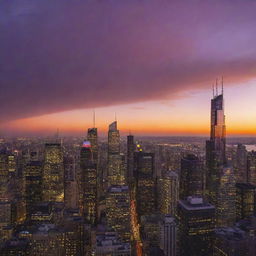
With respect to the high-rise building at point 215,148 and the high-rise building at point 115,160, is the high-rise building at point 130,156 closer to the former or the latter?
the high-rise building at point 115,160

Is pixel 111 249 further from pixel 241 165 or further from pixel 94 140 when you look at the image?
pixel 94 140

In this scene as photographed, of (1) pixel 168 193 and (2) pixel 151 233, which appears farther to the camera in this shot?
(1) pixel 168 193

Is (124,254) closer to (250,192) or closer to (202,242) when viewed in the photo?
(202,242)

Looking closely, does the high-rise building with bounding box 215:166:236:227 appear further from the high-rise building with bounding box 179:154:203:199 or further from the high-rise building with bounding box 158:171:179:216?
the high-rise building with bounding box 158:171:179:216

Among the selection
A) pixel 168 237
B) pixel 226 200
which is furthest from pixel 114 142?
pixel 168 237

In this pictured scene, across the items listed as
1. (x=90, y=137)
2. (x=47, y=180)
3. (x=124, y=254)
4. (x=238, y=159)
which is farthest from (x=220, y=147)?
(x=124, y=254)

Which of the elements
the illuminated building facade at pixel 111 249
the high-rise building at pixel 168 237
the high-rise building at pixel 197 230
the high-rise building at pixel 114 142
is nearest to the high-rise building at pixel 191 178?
the high-rise building at pixel 168 237
